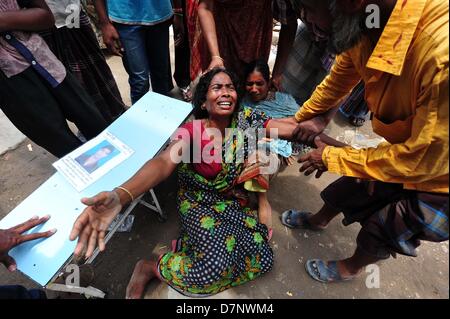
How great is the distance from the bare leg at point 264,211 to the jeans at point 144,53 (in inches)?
63.7

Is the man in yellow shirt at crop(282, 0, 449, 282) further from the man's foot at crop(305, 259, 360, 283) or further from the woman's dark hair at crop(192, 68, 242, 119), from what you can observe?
the woman's dark hair at crop(192, 68, 242, 119)

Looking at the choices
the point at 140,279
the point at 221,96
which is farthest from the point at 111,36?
the point at 140,279

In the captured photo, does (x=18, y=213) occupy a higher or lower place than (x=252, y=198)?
higher

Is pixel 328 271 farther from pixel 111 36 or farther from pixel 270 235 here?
pixel 111 36

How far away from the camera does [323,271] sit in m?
1.70

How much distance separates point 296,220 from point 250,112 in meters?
0.95

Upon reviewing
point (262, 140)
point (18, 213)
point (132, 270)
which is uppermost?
point (262, 140)

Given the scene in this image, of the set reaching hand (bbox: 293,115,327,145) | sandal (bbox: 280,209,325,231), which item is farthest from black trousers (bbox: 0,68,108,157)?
sandal (bbox: 280,209,325,231)

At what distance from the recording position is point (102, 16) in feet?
7.33

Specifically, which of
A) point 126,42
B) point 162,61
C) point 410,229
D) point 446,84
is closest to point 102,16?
point 126,42

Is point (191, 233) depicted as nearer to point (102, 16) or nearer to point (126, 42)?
point (126, 42)

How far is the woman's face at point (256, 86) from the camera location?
2398mm

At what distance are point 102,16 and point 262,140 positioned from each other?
1724 mm

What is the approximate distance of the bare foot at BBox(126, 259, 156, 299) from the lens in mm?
1669
